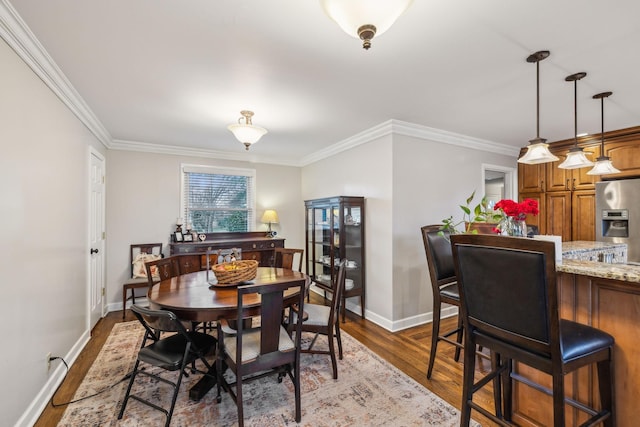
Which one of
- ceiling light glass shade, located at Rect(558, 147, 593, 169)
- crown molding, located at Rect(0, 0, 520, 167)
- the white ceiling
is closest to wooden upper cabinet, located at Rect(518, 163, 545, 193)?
crown molding, located at Rect(0, 0, 520, 167)

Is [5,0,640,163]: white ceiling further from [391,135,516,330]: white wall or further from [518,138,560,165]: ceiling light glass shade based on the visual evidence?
[518,138,560,165]: ceiling light glass shade

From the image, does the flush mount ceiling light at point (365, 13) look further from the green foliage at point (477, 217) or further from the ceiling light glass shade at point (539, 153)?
the ceiling light glass shade at point (539, 153)

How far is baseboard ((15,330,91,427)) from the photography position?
1.85 m

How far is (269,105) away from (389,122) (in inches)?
55.1

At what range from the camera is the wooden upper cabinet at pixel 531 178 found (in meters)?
4.45

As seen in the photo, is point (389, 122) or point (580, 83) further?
point (389, 122)

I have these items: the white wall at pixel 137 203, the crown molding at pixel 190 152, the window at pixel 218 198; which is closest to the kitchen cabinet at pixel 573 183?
the crown molding at pixel 190 152

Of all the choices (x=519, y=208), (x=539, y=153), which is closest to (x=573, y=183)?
(x=539, y=153)

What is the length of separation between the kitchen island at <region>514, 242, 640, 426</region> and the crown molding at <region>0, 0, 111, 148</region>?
325 cm

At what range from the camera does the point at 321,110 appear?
3041 millimetres

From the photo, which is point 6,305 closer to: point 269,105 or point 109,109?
point 109,109

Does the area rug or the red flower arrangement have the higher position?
the red flower arrangement

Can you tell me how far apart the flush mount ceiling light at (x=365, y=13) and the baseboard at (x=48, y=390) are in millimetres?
2897

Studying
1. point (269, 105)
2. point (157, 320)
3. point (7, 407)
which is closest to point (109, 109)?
point (269, 105)
